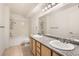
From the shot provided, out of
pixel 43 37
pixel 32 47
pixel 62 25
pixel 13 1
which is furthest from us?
pixel 43 37

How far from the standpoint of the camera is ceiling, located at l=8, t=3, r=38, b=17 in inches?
59.6

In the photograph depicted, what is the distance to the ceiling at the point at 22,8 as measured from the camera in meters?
1.51

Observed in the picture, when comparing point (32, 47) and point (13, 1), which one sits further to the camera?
point (32, 47)

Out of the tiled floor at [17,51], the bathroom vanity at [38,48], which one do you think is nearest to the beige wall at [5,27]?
the tiled floor at [17,51]

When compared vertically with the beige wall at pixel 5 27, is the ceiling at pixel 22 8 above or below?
above

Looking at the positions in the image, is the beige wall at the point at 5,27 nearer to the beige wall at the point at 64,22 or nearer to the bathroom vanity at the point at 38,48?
the bathroom vanity at the point at 38,48

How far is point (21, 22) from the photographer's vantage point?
1.67m

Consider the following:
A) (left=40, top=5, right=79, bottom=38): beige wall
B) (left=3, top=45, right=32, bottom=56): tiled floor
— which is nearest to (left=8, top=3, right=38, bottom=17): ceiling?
(left=40, top=5, right=79, bottom=38): beige wall

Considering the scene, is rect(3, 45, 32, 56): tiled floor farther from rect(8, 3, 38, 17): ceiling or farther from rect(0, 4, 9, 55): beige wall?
rect(8, 3, 38, 17): ceiling

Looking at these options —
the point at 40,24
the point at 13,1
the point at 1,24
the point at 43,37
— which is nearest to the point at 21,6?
the point at 13,1

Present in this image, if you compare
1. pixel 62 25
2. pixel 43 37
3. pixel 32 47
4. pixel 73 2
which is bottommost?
pixel 32 47

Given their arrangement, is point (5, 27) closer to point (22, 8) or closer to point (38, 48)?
point (22, 8)

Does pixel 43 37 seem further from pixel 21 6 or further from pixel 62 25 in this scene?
pixel 21 6

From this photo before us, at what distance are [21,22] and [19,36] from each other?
25 centimetres
